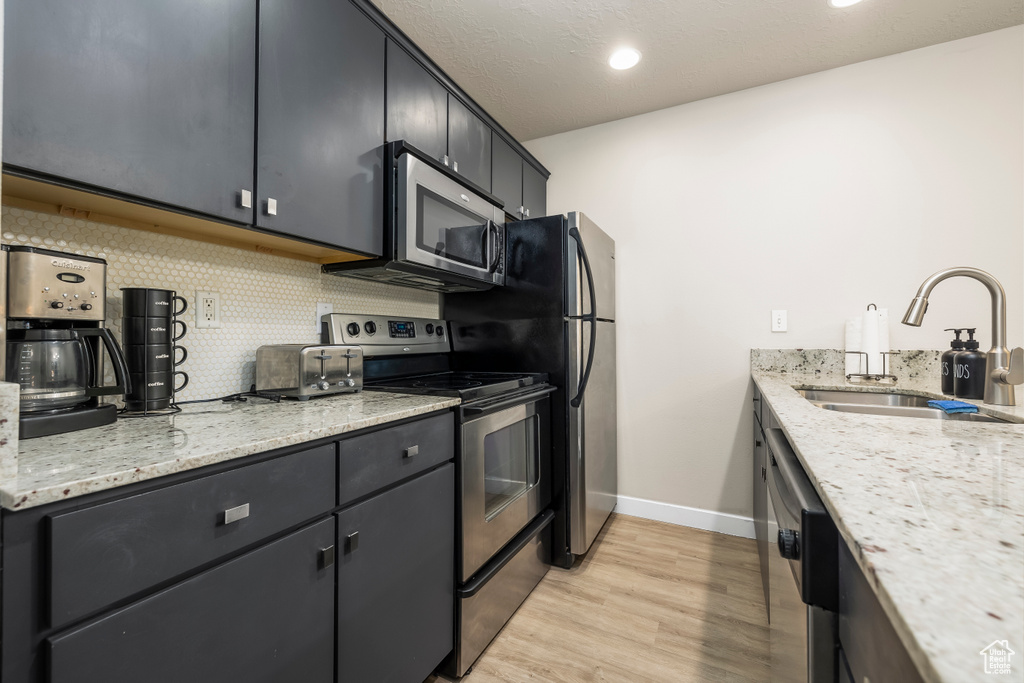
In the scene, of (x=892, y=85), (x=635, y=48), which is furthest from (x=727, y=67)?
(x=892, y=85)

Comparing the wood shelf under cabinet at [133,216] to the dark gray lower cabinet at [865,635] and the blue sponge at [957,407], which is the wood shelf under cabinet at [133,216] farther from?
the blue sponge at [957,407]

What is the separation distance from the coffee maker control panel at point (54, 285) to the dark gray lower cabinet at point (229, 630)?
646 mm

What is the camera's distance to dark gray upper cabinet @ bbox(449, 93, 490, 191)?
78.3 inches

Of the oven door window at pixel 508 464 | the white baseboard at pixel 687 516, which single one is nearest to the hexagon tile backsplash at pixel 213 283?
the oven door window at pixel 508 464

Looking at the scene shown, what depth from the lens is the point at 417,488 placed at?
4.15 ft

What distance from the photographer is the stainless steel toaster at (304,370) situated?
141cm

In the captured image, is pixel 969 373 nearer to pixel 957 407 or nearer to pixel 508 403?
pixel 957 407

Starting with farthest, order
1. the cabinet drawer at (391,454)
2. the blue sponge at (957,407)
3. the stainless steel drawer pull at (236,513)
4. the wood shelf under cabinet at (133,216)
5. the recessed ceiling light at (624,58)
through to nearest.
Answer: the recessed ceiling light at (624,58)
the blue sponge at (957,407)
the cabinet drawer at (391,454)
the wood shelf under cabinet at (133,216)
the stainless steel drawer pull at (236,513)

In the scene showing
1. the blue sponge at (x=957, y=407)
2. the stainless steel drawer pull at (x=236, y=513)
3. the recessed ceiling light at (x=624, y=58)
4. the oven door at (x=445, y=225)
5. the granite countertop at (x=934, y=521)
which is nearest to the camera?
the granite countertop at (x=934, y=521)

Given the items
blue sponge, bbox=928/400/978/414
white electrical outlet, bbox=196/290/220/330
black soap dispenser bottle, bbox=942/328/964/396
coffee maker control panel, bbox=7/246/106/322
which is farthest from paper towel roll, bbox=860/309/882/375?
coffee maker control panel, bbox=7/246/106/322

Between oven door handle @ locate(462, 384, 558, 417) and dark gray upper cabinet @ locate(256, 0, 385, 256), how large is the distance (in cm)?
66

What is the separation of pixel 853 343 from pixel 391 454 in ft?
7.33

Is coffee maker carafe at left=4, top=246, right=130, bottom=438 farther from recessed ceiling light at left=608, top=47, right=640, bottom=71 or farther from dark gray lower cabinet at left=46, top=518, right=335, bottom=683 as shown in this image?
recessed ceiling light at left=608, top=47, right=640, bottom=71

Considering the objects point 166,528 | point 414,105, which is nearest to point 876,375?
point 414,105
